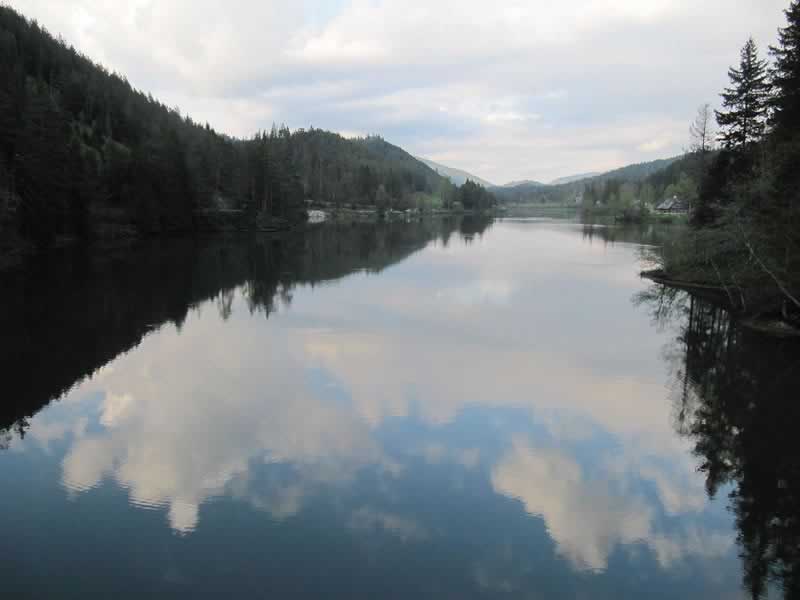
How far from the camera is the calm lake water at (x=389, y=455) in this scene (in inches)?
371

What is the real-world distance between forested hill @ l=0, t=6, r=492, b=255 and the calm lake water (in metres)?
28.1

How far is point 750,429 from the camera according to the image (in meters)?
15.3

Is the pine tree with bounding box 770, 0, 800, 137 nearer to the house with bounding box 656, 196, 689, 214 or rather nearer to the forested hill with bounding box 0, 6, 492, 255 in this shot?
the forested hill with bounding box 0, 6, 492, 255

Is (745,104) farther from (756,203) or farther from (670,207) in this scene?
(670,207)

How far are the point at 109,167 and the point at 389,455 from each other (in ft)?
244

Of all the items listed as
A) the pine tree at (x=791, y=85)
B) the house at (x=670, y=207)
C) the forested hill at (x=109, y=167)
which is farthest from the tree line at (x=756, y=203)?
the house at (x=670, y=207)

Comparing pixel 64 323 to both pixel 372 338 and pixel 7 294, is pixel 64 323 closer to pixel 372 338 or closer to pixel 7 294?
pixel 7 294

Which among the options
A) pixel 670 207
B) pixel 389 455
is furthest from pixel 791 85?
pixel 670 207

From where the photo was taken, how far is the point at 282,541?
10.1 m

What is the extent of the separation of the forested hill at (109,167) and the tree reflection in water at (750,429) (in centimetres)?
4407

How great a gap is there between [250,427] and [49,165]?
51294mm

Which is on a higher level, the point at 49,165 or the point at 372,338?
the point at 49,165

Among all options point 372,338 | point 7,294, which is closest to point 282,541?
point 372,338

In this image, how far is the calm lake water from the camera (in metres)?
9.43
